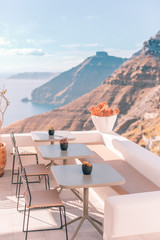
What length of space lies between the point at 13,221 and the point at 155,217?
1.70m

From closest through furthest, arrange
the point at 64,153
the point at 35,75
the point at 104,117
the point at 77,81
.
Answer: the point at 64,153 < the point at 104,117 < the point at 35,75 < the point at 77,81

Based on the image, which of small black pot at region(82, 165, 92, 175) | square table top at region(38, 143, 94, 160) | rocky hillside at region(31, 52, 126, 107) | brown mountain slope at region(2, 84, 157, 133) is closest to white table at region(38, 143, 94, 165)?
square table top at region(38, 143, 94, 160)

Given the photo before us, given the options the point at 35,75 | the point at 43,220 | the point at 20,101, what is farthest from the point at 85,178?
the point at 20,101

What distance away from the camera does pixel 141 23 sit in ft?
114

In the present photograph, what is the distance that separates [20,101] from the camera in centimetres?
3328

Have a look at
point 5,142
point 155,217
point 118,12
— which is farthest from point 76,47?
point 155,217

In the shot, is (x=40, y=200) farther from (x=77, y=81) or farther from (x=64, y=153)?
(x=77, y=81)

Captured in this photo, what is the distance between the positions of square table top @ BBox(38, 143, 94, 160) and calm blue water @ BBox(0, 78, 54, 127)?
22200mm

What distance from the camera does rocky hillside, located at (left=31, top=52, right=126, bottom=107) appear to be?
106 ft

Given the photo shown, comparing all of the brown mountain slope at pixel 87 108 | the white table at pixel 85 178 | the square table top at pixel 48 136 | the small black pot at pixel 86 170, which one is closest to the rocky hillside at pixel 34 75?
the brown mountain slope at pixel 87 108

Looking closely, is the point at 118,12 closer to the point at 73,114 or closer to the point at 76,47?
the point at 76,47

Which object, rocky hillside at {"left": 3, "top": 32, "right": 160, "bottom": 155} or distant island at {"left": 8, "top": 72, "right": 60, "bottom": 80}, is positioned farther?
rocky hillside at {"left": 3, "top": 32, "right": 160, "bottom": 155}

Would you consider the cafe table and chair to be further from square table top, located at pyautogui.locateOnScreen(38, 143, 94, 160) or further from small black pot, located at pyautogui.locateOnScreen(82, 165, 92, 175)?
small black pot, located at pyautogui.locateOnScreen(82, 165, 92, 175)

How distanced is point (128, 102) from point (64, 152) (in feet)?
97.4
